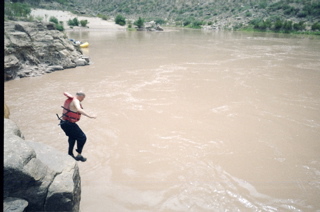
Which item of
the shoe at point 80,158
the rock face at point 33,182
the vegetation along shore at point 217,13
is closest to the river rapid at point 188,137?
the shoe at point 80,158

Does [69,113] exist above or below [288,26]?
below

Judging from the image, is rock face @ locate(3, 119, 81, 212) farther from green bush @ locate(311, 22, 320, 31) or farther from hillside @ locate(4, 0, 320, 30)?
hillside @ locate(4, 0, 320, 30)

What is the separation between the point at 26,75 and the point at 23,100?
355cm

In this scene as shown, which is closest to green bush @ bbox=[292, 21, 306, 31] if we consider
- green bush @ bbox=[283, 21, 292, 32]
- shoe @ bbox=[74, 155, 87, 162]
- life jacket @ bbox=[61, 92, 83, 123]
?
green bush @ bbox=[283, 21, 292, 32]

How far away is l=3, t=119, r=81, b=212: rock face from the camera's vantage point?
311cm

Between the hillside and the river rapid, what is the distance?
1592 inches

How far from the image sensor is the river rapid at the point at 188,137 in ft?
14.4

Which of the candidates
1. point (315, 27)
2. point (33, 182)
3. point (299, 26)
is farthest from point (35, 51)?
point (299, 26)

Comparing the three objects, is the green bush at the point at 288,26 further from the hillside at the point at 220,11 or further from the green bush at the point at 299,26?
the green bush at the point at 299,26

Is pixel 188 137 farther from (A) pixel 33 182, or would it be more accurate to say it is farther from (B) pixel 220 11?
(B) pixel 220 11

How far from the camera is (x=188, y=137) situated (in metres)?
6.38

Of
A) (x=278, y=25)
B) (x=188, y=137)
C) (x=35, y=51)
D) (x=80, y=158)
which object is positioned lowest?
Result: (x=80, y=158)

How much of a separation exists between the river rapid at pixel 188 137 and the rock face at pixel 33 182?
2.61 ft

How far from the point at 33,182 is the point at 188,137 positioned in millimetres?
3956
